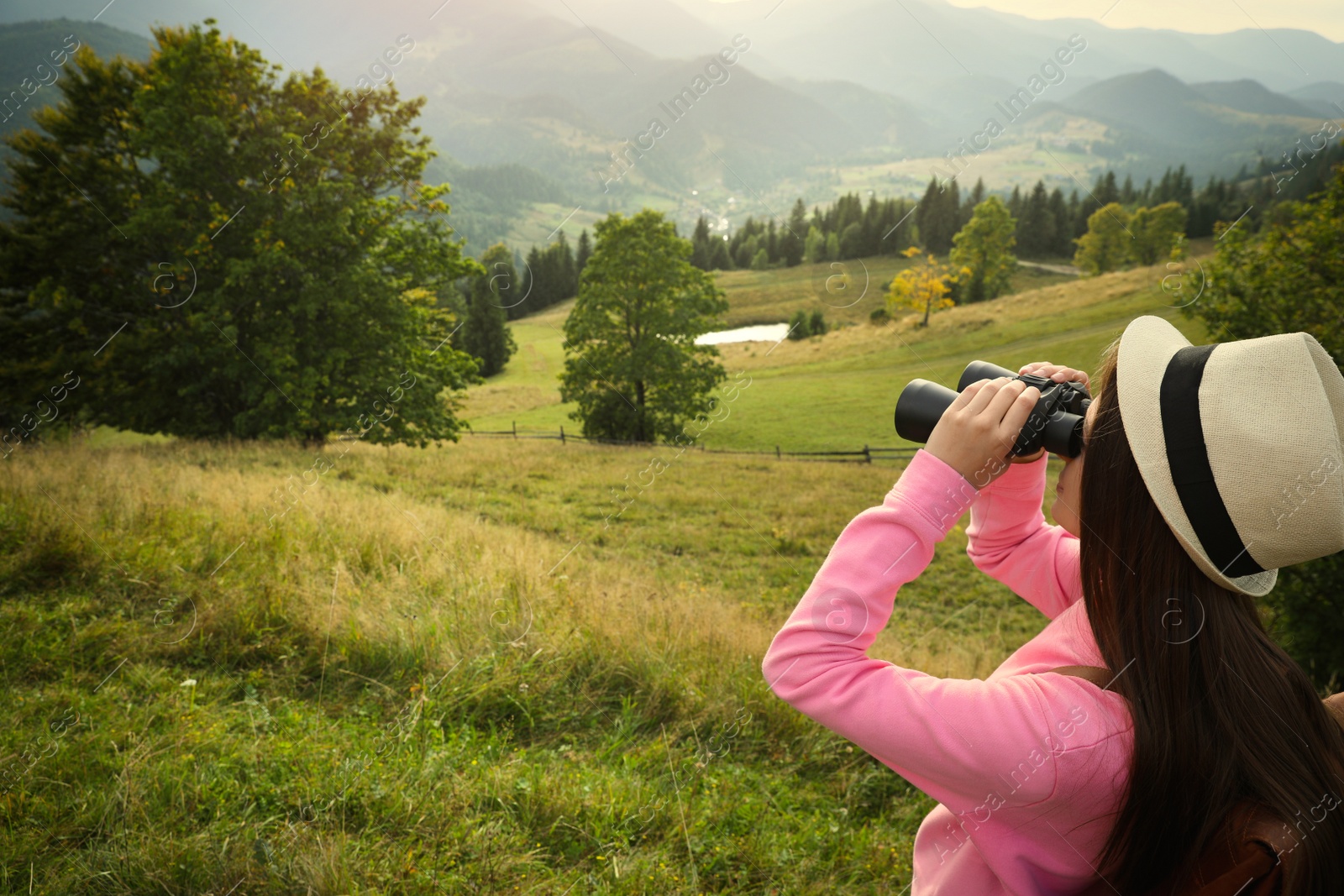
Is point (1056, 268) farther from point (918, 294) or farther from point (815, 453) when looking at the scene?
point (815, 453)

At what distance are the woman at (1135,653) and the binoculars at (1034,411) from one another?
0.05 metres

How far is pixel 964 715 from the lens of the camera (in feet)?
3.52

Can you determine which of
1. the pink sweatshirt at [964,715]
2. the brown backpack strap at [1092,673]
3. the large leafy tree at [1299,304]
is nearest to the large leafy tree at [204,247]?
the large leafy tree at [1299,304]

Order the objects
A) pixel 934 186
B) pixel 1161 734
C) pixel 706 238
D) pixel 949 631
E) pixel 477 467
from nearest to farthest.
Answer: pixel 1161 734
pixel 949 631
pixel 477 467
pixel 934 186
pixel 706 238

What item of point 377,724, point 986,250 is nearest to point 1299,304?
point 377,724

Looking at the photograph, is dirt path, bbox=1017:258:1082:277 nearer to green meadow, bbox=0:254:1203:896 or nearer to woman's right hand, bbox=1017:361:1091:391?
green meadow, bbox=0:254:1203:896

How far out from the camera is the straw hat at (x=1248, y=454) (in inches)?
35.4

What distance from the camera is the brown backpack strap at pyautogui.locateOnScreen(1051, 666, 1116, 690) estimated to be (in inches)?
43.1

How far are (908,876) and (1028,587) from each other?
5.26 feet

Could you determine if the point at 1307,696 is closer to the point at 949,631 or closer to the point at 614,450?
the point at 949,631

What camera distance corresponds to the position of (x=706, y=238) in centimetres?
7794

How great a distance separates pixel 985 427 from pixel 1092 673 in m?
0.46

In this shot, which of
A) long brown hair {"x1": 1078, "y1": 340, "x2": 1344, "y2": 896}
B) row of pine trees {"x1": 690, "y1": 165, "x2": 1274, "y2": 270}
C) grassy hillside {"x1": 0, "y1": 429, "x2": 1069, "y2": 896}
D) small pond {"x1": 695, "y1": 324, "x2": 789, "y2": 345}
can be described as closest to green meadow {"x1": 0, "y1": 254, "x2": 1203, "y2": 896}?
grassy hillside {"x1": 0, "y1": 429, "x2": 1069, "y2": 896}

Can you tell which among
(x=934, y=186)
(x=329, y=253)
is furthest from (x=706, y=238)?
(x=329, y=253)
